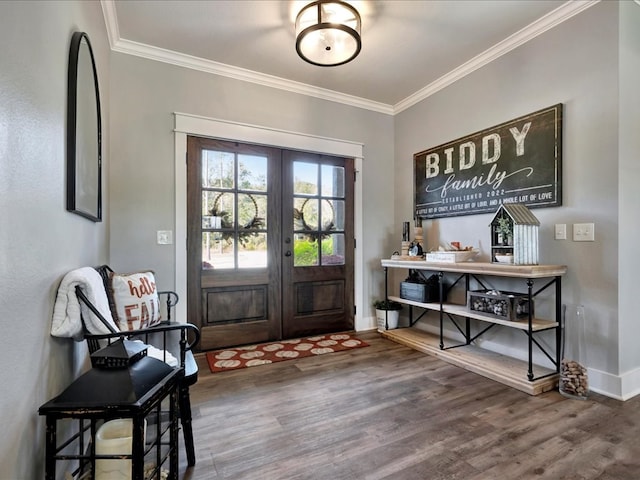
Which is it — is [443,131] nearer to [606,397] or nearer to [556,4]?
[556,4]

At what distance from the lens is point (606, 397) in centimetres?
210

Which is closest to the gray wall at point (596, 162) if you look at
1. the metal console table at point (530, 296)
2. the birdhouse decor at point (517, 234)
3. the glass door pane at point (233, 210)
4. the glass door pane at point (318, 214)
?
the metal console table at point (530, 296)

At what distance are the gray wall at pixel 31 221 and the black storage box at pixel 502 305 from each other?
2.62 meters

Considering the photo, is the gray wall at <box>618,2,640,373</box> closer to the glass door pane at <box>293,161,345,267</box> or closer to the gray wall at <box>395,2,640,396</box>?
the gray wall at <box>395,2,640,396</box>

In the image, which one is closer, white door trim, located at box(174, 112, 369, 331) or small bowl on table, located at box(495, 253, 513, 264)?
small bowl on table, located at box(495, 253, 513, 264)

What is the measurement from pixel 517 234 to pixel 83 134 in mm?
2751

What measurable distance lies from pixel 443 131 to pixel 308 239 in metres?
1.82

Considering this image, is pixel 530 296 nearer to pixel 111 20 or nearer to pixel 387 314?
pixel 387 314

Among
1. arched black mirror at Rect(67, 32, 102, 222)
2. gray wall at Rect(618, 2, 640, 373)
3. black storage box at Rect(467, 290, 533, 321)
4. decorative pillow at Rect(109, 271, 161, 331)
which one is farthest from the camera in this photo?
black storage box at Rect(467, 290, 533, 321)

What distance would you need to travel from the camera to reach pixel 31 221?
1011mm

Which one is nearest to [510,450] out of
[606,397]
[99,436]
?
[606,397]

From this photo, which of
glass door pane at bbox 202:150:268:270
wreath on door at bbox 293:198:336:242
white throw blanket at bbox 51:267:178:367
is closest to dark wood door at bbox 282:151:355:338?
wreath on door at bbox 293:198:336:242

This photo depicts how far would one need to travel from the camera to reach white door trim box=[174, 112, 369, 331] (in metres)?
2.88

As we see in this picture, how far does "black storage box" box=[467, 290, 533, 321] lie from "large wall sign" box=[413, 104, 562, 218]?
76 centimetres
